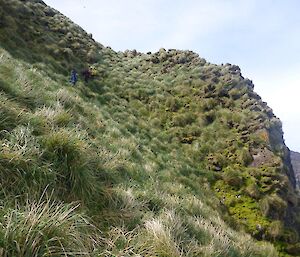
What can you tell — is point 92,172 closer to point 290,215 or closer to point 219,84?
point 290,215

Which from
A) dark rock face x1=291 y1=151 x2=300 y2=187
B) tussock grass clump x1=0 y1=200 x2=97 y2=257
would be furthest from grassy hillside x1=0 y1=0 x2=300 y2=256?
dark rock face x1=291 y1=151 x2=300 y2=187

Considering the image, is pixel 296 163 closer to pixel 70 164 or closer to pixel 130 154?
pixel 130 154

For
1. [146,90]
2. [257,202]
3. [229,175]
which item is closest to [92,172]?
[257,202]

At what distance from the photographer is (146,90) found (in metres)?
21.9

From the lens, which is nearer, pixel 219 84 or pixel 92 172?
pixel 92 172

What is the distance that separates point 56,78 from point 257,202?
915cm

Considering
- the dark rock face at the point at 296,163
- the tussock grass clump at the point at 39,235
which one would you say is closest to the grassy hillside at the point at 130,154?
the tussock grass clump at the point at 39,235

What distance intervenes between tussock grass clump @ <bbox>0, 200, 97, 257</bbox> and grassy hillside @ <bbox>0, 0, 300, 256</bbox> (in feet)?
0.04

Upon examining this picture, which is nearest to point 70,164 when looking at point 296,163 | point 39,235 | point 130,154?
Answer: point 39,235

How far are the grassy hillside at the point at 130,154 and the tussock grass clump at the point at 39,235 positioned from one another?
11mm

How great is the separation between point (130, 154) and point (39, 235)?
6.46 m

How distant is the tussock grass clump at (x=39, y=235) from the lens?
2876 millimetres

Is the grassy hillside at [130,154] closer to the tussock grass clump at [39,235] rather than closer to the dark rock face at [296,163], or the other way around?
the tussock grass clump at [39,235]

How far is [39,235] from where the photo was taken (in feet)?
9.93
